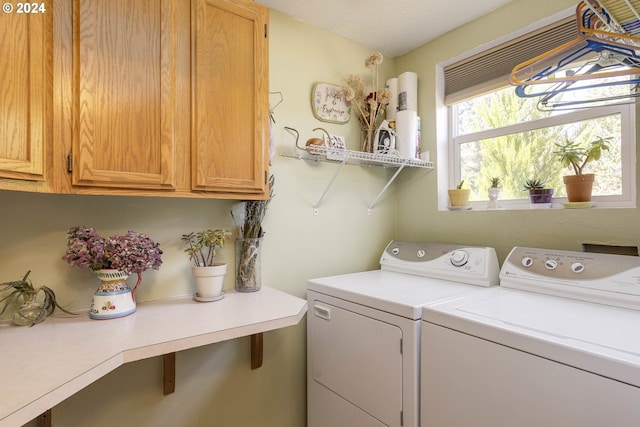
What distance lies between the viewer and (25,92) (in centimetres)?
94

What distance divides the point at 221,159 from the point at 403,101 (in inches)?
53.0

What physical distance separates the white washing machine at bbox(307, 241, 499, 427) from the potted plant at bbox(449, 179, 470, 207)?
13.3 inches

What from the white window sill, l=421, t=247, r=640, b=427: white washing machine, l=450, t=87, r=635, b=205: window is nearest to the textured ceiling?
l=450, t=87, r=635, b=205: window

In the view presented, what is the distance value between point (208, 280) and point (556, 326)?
1.31 m

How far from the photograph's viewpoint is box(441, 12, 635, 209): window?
1469mm

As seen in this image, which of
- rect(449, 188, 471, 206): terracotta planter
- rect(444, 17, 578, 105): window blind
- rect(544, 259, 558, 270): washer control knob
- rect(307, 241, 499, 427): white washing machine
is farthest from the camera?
rect(449, 188, 471, 206): terracotta planter

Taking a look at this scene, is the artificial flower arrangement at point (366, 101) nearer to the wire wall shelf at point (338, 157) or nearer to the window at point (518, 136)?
the wire wall shelf at point (338, 157)

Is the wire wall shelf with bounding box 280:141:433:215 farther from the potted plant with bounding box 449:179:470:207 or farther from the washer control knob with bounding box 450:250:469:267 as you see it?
the washer control knob with bounding box 450:250:469:267

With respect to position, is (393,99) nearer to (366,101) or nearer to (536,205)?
(366,101)

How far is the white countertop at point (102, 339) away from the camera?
28.7 inches

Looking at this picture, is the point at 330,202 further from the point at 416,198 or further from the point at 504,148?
the point at 504,148

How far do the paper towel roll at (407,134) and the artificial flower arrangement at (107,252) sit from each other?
5.01ft

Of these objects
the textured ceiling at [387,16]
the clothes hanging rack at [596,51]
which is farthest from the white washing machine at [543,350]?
the textured ceiling at [387,16]

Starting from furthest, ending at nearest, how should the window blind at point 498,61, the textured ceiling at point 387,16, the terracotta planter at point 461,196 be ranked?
the terracotta planter at point 461,196
the textured ceiling at point 387,16
the window blind at point 498,61
